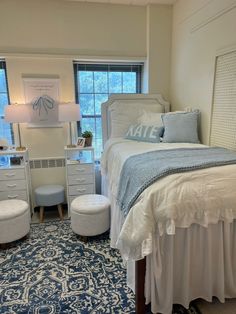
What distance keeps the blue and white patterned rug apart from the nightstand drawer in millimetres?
678

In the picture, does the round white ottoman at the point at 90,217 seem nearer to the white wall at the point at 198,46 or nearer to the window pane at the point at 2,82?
the white wall at the point at 198,46

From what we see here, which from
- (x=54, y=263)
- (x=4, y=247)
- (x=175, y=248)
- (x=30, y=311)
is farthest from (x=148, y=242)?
(x=4, y=247)

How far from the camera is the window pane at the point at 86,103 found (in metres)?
3.38

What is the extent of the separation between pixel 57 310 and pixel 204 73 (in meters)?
2.51

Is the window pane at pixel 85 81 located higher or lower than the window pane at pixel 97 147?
higher

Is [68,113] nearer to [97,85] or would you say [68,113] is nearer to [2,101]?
[97,85]

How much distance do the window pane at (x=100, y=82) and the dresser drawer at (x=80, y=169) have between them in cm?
113

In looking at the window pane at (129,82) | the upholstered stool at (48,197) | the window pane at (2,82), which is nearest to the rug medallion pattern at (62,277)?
the upholstered stool at (48,197)

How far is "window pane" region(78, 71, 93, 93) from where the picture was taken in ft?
10.9

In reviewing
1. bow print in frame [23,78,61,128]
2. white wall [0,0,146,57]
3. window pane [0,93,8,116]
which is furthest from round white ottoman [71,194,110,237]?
white wall [0,0,146,57]

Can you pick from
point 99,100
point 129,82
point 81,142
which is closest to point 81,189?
point 81,142

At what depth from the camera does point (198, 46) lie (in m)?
2.62

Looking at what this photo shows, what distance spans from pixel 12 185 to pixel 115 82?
1970 millimetres

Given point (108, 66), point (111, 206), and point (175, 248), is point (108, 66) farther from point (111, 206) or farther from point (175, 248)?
point (175, 248)
